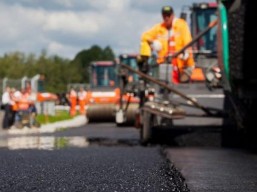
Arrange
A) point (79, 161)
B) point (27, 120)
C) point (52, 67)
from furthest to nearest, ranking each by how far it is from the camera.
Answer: point (52, 67), point (27, 120), point (79, 161)

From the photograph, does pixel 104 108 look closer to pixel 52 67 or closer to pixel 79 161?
pixel 79 161

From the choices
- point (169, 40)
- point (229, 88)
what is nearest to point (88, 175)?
point (229, 88)

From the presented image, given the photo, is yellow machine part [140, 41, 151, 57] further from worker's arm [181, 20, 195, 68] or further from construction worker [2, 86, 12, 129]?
construction worker [2, 86, 12, 129]

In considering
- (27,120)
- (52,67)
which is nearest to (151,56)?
(27,120)

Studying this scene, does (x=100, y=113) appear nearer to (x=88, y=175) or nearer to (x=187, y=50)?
(x=187, y=50)

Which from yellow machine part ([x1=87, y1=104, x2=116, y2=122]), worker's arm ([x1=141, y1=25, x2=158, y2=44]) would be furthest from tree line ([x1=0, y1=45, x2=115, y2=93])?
worker's arm ([x1=141, y1=25, x2=158, y2=44])

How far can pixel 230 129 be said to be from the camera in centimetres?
→ 900

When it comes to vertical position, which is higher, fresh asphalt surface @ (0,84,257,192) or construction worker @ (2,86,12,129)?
fresh asphalt surface @ (0,84,257,192)

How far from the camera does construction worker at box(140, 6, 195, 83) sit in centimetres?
989

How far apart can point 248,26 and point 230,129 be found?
2505mm

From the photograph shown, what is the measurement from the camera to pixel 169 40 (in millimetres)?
10039

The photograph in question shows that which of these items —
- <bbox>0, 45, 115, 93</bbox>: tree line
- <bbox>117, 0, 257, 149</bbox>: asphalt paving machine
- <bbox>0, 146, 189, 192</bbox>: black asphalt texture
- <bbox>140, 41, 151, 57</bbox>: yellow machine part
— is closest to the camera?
<bbox>0, 146, 189, 192</bbox>: black asphalt texture

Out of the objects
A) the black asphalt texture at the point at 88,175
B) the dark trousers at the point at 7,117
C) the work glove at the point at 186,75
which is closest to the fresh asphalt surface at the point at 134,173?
the black asphalt texture at the point at 88,175

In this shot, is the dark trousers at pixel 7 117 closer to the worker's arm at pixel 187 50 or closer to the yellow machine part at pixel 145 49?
the yellow machine part at pixel 145 49
